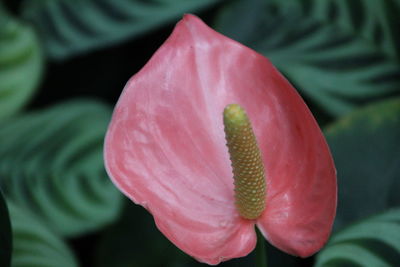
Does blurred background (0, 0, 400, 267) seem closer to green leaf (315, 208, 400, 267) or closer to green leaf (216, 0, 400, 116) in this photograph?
green leaf (216, 0, 400, 116)

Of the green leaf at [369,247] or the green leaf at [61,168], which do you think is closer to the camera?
the green leaf at [369,247]

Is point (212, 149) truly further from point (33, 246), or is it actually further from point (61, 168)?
point (61, 168)

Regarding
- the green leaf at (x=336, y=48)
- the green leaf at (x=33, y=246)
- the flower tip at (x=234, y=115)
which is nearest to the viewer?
the flower tip at (x=234, y=115)

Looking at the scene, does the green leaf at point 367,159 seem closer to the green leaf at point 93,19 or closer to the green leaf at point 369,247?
the green leaf at point 369,247

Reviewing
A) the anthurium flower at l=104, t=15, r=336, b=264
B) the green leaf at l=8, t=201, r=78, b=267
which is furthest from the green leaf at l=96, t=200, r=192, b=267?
the anthurium flower at l=104, t=15, r=336, b=264

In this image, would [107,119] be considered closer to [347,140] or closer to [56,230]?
[56,230]

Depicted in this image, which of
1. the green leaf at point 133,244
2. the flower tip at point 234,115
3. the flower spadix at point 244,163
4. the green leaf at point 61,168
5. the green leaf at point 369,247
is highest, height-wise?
the flower tip at point 234,115

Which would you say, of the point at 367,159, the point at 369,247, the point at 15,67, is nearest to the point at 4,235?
the point at 369,247

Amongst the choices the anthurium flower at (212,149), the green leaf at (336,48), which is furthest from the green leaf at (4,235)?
the green leaf at (336,48)
